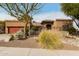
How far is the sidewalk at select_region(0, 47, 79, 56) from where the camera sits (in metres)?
8.31

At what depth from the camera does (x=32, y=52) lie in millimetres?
8320

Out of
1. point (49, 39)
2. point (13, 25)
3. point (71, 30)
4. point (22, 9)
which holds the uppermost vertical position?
point (22, 9)

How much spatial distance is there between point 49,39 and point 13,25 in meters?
1.13

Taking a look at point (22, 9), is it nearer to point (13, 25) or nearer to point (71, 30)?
point (13, 25)

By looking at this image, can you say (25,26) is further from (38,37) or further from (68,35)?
(68,35)

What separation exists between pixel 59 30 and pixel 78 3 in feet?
3.19

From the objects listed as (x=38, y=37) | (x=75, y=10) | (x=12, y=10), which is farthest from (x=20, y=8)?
(x=75, y=10)

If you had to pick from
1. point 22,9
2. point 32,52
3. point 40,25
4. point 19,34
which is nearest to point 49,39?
point 40,25

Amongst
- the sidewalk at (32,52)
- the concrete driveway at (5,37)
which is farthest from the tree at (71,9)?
the concrete driveway at (5,37)

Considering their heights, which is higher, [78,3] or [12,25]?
[78,3]

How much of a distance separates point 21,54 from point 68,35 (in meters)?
1.48

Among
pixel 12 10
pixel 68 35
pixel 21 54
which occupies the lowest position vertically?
pixel 21 54

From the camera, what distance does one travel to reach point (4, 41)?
8531mm

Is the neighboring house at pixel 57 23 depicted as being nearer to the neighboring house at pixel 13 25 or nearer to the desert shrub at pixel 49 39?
the desert shrub at pixel 49 39
